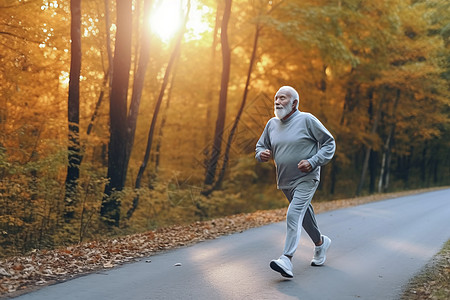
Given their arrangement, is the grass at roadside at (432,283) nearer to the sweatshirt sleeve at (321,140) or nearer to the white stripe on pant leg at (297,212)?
the white stripe on pant leg at (297,212)

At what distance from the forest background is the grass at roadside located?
7690 mm

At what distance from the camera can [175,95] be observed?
89.7 feet

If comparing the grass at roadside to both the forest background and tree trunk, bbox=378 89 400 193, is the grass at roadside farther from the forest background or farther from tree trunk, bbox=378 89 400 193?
tree trunk, bbox=378 89 400 193

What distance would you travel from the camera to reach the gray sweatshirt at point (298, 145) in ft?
19.2

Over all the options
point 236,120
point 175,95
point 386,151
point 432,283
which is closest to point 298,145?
point 432,283

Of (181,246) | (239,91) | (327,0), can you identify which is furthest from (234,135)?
(181,246)

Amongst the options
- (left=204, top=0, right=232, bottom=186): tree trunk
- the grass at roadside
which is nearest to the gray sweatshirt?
the grass at roadside

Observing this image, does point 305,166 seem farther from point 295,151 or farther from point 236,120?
point 236,120

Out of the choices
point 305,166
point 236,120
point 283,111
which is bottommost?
point 305,166

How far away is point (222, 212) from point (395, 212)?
7893 mm

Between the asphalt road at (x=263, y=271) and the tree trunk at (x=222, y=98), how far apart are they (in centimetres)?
1099

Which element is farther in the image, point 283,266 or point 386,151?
point 386,151

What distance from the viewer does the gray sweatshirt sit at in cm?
586

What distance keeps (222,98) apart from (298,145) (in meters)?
15.1
